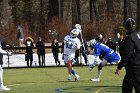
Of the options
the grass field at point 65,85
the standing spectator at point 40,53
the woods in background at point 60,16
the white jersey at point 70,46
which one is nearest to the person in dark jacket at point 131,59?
the grass field at point 65,85

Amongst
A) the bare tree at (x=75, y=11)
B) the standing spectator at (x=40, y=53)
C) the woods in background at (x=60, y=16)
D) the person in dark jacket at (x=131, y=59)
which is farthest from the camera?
the bare tree at (x=75, y=11)

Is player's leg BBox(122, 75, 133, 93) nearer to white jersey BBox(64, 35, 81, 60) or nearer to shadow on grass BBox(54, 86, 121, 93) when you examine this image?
shadow on grass BBox(54, 86, 121, 93)

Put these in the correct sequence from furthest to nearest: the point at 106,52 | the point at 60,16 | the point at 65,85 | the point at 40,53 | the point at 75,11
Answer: the point at 75,11 < the point at 60,16 < the point at 40,53 < the point at 106,52 < the point at 65,85

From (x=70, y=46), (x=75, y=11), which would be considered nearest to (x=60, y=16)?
(x=75, y=11)

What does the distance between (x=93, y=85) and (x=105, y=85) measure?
17.5 inches

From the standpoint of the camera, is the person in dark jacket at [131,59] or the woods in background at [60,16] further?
the woods in background at [60,16]

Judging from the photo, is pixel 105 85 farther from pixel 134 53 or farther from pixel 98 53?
pixel 134 53

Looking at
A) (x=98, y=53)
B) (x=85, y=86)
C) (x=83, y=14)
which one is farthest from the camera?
(x=83, y=14)

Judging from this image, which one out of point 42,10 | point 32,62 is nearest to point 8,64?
point 32,62

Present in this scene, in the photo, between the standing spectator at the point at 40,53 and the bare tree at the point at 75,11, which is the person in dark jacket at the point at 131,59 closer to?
the standing spectator at the point at 40,53

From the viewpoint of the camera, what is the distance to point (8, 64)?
111 ft

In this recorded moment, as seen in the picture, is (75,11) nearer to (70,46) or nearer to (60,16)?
(60,16)

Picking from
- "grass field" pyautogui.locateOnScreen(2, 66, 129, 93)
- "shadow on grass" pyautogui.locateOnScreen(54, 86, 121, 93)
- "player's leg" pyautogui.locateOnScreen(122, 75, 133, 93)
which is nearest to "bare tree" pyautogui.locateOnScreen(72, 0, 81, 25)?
"grass field" pyautogui.locateOnScreen(2, 66, 129, 93)

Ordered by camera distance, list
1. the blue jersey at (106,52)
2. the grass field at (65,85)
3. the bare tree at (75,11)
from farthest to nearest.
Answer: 1. the bare tree at (75,11)
2. the blue jersey at (106,52)
3. the grass field at (65,85)
